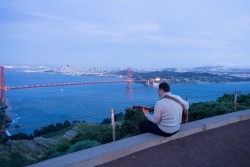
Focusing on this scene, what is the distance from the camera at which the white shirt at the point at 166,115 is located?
4.32m

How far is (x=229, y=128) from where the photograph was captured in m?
5.77

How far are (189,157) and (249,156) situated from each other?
0.94 m

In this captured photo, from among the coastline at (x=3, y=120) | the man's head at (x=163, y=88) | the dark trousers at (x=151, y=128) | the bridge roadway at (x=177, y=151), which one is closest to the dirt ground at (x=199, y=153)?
the bridge roadway at (x=177, y=151)

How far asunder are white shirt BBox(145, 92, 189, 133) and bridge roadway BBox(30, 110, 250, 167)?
225 mm

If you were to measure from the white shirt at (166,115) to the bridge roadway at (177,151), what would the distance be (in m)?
0.22

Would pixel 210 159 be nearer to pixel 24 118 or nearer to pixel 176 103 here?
pixel 176 103

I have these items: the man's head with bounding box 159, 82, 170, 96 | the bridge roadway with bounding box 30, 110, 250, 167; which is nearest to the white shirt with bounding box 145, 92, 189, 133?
the man's head with bounding box 159, 82, 170, 96

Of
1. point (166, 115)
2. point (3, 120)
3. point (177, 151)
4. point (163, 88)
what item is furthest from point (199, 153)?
point (3, 120)

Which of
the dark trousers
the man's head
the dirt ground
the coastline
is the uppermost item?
the man's head

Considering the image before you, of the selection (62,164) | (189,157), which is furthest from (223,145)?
(62,164)

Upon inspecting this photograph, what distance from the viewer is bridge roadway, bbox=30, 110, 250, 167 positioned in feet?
12.5

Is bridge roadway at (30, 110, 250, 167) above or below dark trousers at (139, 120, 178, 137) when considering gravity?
below

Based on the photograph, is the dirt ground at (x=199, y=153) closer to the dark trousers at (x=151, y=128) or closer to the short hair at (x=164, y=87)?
the dark trousers at (x=151, y=128)

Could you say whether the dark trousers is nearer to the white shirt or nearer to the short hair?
the white shirt
